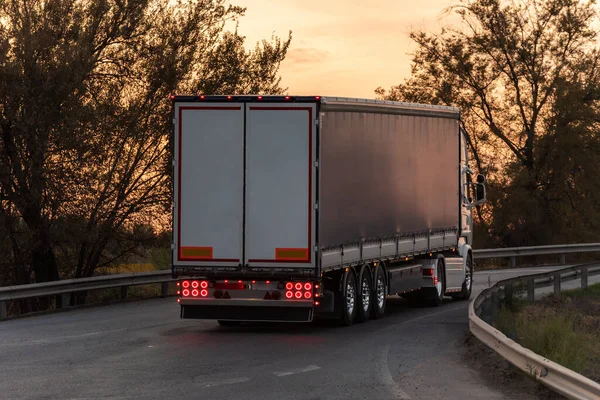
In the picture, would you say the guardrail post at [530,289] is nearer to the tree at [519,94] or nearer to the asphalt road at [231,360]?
the asphalt road at [231,360]

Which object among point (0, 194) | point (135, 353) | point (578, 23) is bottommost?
point (135, 353)

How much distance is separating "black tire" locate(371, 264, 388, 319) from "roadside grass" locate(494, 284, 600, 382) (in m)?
2.31

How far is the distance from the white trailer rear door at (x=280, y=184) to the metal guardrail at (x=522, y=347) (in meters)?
2.88

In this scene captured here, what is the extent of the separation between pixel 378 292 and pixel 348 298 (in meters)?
1.74

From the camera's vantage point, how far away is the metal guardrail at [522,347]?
9.52 m

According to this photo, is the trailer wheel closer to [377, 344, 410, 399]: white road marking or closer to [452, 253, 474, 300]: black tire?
[377, 344, 410, 399]: white road marking

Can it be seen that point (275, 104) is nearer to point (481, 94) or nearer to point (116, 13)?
point (116, 13)

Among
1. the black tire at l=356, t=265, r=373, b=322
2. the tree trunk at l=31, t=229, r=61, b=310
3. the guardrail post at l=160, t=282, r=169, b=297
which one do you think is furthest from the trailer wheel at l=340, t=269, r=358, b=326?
the tree trunk at l=31, t=229, r=61, b=310

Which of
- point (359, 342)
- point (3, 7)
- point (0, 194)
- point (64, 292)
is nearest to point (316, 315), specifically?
point (359, 342)

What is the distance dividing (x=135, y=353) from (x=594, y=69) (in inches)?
1364

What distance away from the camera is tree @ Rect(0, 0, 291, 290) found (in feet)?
78.5

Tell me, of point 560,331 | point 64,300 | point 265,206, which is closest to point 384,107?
point 265,206

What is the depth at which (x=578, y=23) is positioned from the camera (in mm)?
45500

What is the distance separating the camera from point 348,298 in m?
18.3
